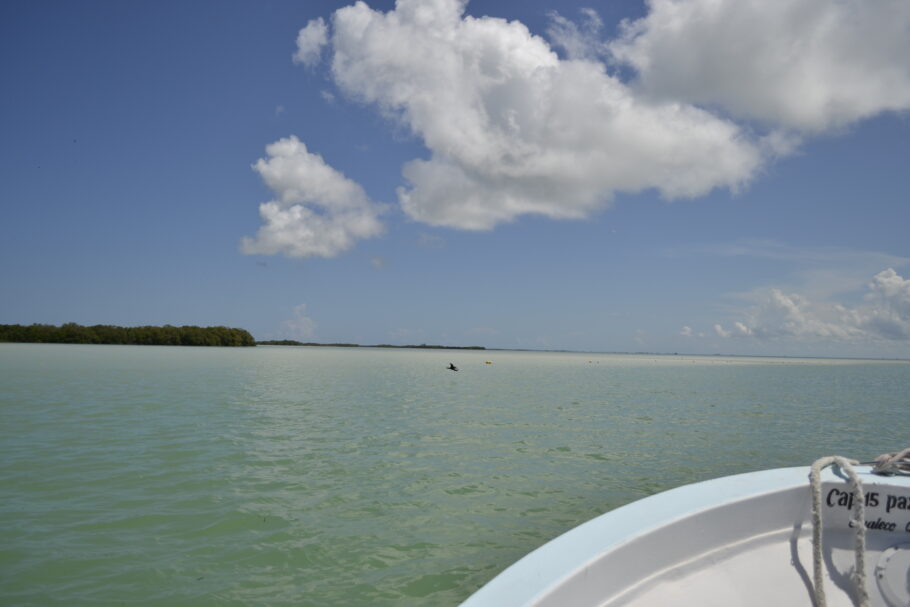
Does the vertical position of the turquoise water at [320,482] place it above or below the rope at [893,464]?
below

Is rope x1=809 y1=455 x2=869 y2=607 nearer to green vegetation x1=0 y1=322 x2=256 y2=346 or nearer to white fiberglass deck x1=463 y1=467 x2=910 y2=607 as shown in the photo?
white fiberglass deck x1=463 y1=467 x2=910 y2=607

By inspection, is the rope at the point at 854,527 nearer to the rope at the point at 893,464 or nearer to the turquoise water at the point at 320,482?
the rope at the point at 893,464

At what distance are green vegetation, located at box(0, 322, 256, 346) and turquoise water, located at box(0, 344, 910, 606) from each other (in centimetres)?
11063

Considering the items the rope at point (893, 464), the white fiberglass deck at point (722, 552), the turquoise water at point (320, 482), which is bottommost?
the turquoise water at point (320, 482)

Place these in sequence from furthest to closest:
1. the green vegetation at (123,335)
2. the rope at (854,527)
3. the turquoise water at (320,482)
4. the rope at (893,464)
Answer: the green vegetation at (123,335), the turquoise water at (320,482), the rope at (893,464), the rope at (854,527)

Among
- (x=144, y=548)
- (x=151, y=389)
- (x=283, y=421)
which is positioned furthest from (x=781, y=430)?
(x=151, y=389)

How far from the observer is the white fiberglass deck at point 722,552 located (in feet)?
7.18

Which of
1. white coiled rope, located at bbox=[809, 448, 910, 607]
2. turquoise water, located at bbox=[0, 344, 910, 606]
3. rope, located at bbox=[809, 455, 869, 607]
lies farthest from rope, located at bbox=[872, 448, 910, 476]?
turquoise water, located at bbox=[0, 344, 910, 606]

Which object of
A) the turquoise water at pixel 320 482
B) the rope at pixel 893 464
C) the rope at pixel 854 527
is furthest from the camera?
the turquoise water at pixel 320 482

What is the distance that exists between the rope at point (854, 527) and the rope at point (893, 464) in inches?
12.7

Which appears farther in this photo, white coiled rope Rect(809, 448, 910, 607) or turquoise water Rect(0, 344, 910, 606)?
turquoise water Rect(0, 344, 910, 606)

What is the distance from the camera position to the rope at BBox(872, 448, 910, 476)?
3068mm

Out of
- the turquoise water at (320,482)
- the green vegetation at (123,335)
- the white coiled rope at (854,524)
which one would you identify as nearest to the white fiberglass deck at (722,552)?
the white coiled rope at (854,524)

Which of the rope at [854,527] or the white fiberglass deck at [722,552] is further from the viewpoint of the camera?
the rope at [854,527]
